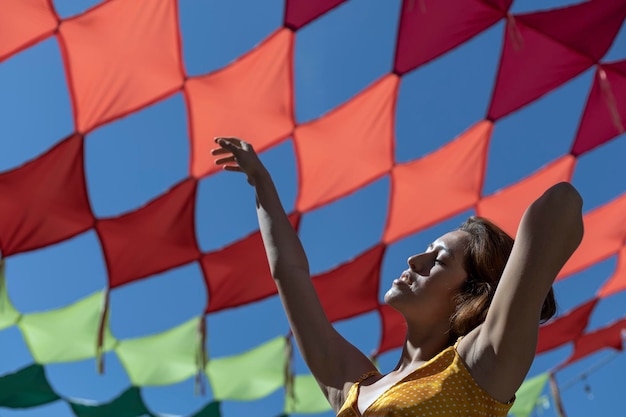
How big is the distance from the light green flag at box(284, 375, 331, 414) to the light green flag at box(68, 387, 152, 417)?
197 centimetres

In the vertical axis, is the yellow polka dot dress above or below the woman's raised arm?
below

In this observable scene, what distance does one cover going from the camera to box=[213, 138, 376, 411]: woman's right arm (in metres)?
1.40

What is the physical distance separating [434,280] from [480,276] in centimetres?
10

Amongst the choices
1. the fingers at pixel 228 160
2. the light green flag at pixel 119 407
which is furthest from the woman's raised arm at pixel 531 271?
the light green flag at pixel 119 407

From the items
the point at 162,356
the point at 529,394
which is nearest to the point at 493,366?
the point at 162,356

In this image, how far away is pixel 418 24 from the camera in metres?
5.30

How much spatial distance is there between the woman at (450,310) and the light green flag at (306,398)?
7.66m

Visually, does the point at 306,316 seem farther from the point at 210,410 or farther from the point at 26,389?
the point at 210,410

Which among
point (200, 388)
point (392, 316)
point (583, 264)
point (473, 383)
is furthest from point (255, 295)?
point (473, 383)

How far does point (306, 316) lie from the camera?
1.43 meters

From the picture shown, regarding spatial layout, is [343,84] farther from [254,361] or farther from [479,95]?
[254,361]

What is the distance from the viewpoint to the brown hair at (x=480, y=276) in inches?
52.1

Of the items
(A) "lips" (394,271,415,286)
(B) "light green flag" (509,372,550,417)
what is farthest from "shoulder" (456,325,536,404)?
(B) "light green flag" (509,372,550,417)

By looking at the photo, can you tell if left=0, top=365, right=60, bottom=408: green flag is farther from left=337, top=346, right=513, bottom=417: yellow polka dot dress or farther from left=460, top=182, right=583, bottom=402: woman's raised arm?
left=460, top=182, right=583, bottom=402: woman's raised arm
